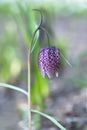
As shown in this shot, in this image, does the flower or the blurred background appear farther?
the blurred background

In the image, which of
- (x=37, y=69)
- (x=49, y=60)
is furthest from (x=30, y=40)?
(x=49, y=60)

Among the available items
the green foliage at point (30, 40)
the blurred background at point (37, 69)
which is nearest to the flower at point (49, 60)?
the blurred background at point (37, 69)

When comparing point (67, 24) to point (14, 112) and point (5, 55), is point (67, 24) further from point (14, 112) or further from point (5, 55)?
point (14, 112)

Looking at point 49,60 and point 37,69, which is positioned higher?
point 49,60

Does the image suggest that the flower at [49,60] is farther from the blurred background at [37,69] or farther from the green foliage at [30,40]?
the green foliage at [30,40]

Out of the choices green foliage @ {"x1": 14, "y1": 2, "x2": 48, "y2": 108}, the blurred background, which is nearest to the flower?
the blurred background

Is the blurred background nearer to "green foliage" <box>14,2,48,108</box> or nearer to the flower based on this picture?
"green foliage" <box>14,2,48,108</box>

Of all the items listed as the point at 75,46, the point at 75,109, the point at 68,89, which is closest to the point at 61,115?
the point at 75,109

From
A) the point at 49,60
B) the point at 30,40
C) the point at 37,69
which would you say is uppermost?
the point at 49,60

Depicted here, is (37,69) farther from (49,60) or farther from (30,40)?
(49,60)
